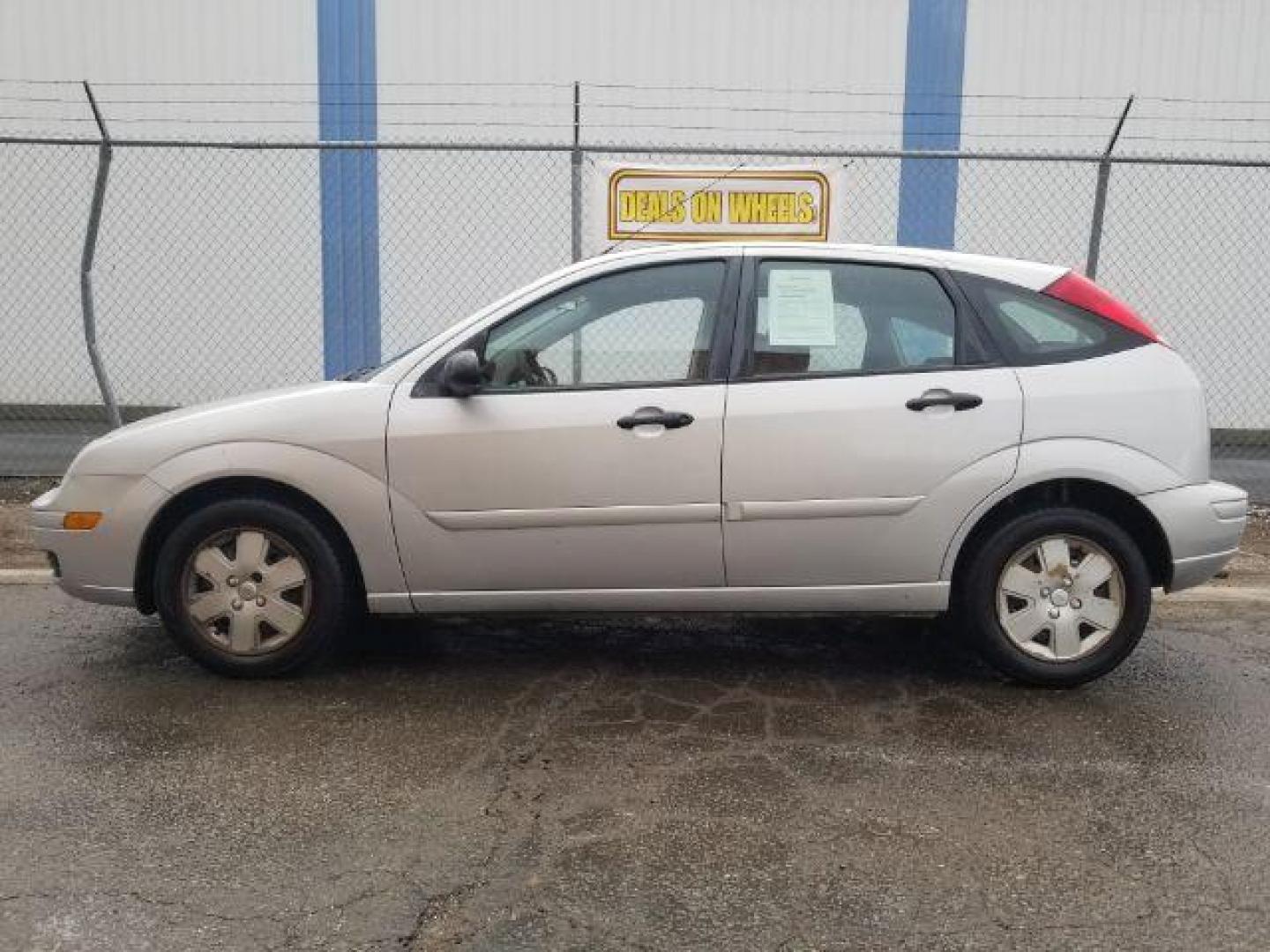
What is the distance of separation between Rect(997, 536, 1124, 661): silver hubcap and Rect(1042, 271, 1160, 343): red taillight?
0.81m

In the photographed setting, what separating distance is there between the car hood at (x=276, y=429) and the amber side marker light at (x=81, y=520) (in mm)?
155

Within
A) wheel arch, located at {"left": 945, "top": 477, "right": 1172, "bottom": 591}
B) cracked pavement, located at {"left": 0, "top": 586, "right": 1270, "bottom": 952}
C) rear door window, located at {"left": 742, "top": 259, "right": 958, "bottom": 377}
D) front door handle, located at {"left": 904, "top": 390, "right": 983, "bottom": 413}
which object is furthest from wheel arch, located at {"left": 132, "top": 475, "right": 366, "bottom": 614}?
wheel arch, located at {"left": 945, "top": 477, "right": 1172, "bottom": 591}

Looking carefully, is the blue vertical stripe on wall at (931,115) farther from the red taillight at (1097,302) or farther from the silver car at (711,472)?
the silver car at (711,472)

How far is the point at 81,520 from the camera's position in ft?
14.5

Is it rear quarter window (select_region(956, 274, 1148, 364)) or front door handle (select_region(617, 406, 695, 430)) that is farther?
rear quarter window (select_region(956, 274, 1148, 364))

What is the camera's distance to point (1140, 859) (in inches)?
122

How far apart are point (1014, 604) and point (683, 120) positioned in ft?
21.8

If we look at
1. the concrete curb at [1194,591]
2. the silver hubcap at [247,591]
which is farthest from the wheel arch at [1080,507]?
the silver hubcap at [247,591]

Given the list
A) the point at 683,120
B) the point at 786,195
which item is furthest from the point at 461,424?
the point at 683,120

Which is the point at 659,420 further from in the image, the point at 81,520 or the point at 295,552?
the point at 81,520

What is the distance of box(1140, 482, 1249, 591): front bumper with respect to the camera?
14.0 feet

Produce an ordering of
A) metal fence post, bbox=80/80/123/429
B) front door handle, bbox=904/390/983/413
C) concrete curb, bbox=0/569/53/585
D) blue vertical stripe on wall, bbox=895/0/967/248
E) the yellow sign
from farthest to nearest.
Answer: blue vertical stripe on wall, bbox=895/0/967/248
metal fence post, bbox=80/80/123/429
the yellow sign
concrete curb, bbox=0/569/53/585
front door handle, bbox=904/390/983/413

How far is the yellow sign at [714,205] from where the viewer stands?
23.2 ft

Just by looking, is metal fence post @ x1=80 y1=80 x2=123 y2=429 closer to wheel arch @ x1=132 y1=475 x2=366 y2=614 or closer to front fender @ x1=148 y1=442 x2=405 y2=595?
wheel arch @ x1=132 y1=475 x2=366 y2=614
